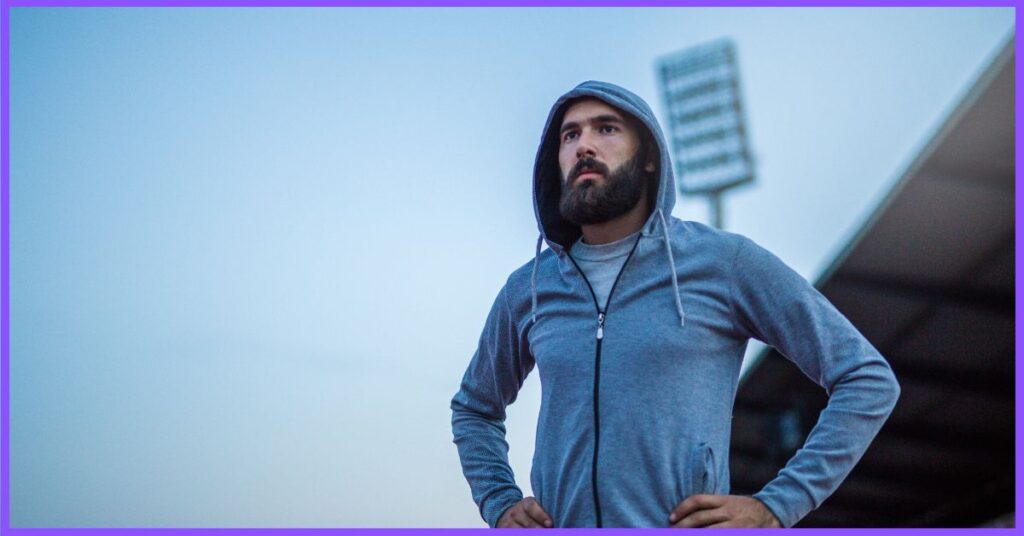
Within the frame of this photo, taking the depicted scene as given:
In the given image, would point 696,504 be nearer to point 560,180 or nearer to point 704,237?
point 704,237

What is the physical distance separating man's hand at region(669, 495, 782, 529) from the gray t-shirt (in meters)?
0.57

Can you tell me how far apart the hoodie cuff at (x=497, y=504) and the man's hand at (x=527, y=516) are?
0.14 meters

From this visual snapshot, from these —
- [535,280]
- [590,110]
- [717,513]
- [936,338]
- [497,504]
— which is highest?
[590,110]

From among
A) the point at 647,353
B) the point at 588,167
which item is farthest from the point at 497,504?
the point at 588,167

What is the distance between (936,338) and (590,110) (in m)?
12.0

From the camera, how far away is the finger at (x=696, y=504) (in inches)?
112

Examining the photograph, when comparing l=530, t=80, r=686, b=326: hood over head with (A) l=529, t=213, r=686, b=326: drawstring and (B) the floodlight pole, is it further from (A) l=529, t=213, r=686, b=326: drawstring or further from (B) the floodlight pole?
(B) the floodlight pole

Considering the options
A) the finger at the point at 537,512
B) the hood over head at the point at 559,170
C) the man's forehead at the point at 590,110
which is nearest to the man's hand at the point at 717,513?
the finger at the point at 537,512

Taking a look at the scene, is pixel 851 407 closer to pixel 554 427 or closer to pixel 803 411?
pixel 554 427

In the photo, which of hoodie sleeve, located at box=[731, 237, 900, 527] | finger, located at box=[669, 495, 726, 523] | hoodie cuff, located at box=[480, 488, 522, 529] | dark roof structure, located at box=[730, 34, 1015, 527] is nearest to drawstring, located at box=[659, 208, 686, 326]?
hoodie sleeve, located at box=[731, 237, 900, 527]

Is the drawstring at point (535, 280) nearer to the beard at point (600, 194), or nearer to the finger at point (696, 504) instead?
the beard at point (600, 194)

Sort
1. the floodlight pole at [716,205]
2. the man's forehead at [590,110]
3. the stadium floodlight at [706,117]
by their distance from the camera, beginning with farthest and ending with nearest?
1. the floodlight pole at [716,205]
2. the stadium floodlight at [706,117]
3. the man's forehead at [590,110]

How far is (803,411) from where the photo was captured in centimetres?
1761

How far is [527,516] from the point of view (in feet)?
10.2
